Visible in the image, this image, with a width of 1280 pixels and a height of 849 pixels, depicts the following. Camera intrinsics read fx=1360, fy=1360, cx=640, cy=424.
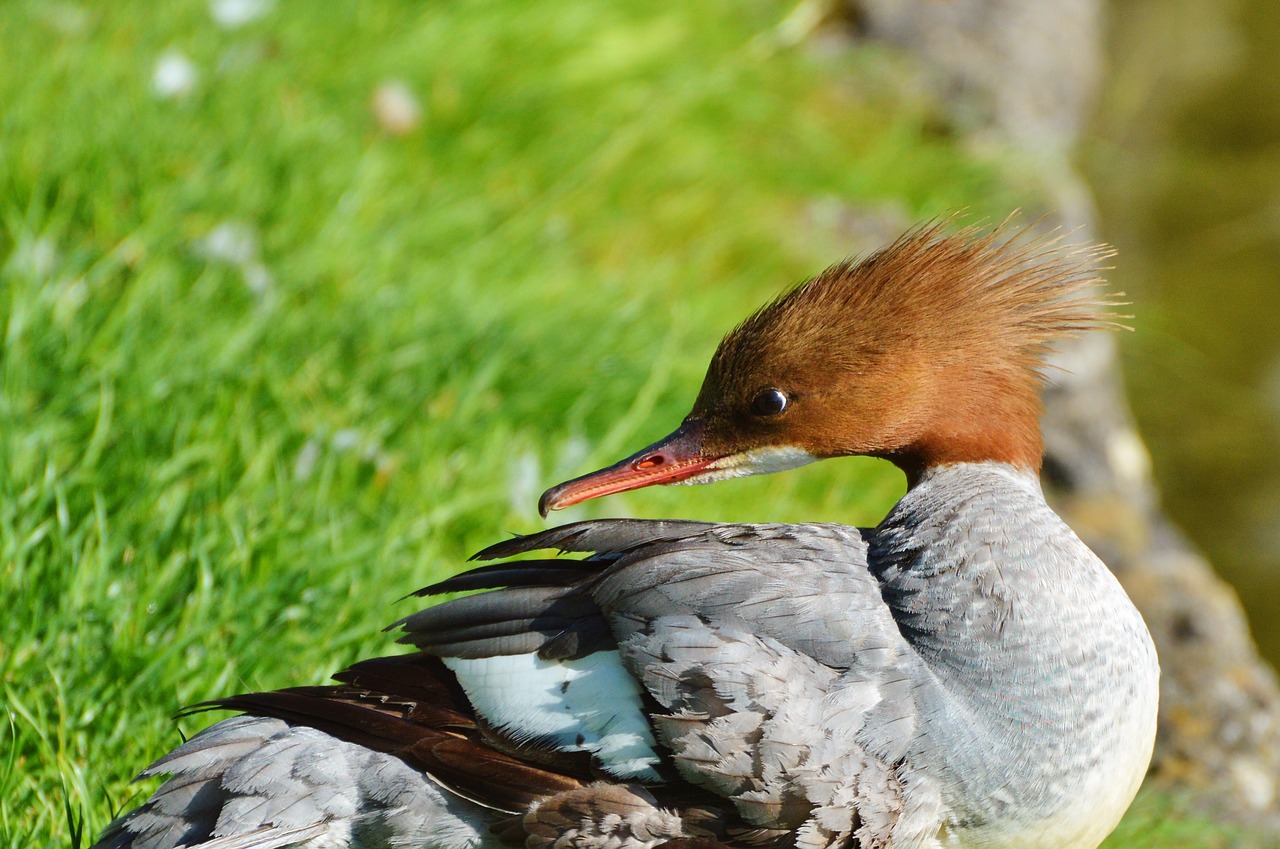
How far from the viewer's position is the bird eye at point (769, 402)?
2602 millimetres

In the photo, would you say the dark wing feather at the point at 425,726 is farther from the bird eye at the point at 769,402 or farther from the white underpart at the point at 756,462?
the bird eye at the point at 769,402

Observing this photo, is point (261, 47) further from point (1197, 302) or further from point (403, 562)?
point (1197, 302)

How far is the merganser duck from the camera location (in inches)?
84.7

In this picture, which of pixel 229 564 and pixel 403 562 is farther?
pixel 403 562

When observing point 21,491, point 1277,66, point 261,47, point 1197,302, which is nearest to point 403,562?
point 21,491

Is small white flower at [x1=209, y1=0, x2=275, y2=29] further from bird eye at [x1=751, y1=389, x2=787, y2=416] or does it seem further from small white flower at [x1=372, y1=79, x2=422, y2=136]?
bird eye at [x1=751, y1=389, x2=787, y2=416]

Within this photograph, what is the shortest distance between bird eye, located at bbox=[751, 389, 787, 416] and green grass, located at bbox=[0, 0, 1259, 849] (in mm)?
945

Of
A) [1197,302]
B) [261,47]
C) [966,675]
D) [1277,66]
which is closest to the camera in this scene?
[966,675]

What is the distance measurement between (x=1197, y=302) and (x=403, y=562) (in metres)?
6.32

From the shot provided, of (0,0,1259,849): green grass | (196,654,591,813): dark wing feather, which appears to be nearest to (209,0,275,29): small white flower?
(0,0,1259,849): green grass

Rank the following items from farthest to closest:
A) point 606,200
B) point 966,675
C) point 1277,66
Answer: point 1277,66 → point 606,200 → point 966,675

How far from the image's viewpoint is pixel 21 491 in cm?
285

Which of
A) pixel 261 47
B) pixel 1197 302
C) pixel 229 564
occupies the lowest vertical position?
pixel 1197 302

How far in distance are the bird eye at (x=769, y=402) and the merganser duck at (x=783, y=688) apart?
59 mm
